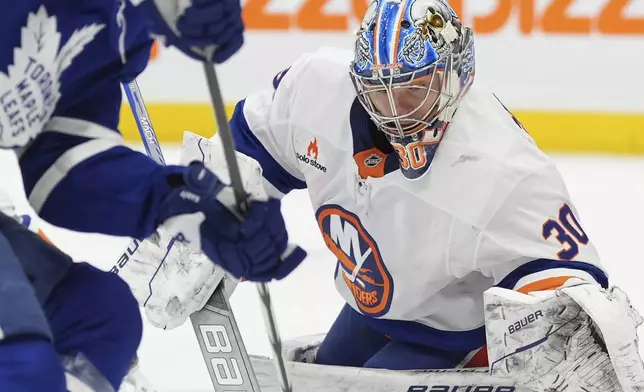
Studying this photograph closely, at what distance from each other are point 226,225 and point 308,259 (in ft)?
5.13

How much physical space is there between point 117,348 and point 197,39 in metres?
0.36

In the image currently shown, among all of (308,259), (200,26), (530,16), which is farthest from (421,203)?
(530,16)

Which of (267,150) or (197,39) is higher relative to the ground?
(197,39)

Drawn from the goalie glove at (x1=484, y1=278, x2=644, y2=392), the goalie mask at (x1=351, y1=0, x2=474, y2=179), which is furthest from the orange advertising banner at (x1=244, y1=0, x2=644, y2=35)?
the goalie glove at (x1=484, y1=278, x2=644, y2=392)

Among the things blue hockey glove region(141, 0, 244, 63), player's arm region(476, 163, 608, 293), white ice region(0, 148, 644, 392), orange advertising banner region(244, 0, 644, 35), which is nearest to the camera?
blue hockey glove region(141, 0, 244, 63)

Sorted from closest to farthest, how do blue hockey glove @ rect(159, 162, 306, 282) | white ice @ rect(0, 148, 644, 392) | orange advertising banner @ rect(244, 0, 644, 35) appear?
blue hockey glove @ rect(159, 162, 306, 282) < white ice @ rect(0, 148, 644, 392) < orange advertising banner @ rect(244, 0, 644, 35)

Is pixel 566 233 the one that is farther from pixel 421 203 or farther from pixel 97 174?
pixel 97 174

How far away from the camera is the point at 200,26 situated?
1178 millimetres

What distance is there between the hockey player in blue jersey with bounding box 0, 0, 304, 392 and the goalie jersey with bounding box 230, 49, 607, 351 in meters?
0.55

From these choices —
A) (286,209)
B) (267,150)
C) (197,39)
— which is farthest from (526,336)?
(286,209)

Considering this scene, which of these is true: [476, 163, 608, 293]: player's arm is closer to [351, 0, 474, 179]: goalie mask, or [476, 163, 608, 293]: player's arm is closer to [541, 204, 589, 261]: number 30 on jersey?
[541, 204, 589, 261]: number 30 on jersey

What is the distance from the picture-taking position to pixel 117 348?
4.22 feet

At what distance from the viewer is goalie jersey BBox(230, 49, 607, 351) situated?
1.79 m

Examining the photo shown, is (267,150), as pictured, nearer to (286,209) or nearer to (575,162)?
(286,209)
